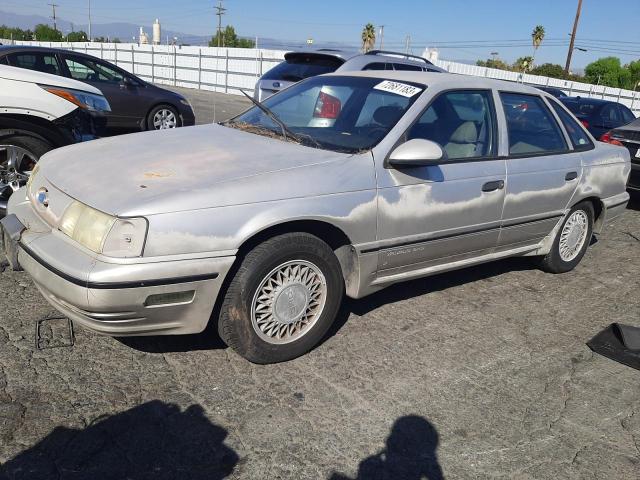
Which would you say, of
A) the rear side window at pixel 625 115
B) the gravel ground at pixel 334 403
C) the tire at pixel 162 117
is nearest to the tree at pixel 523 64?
the rear side window at pixel 625 115

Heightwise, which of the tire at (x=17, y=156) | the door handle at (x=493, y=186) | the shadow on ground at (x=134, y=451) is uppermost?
the door handle at (x=493, y=186)

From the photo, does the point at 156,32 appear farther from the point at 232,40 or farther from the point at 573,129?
the point at 573,129

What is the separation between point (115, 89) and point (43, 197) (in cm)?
740

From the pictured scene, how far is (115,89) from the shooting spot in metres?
10.1

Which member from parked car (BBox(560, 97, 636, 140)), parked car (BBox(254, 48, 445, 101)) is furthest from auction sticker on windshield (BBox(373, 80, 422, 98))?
parked car (BBox(560, 97, 636, 140))

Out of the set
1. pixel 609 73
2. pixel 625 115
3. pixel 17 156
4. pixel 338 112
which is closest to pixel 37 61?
pixel 17 156

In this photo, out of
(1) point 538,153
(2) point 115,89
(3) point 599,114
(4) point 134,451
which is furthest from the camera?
(3) point 599,114

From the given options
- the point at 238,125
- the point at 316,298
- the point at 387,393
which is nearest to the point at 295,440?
the point at 387,393

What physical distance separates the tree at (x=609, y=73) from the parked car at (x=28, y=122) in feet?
216

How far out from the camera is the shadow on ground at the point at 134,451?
95.3 inches

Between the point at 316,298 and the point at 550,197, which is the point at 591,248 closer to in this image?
the point at 550,197

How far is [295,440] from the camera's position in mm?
2746

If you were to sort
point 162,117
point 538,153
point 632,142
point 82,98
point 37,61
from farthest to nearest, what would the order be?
point 162,117 < point 37,61 < point 632,142 < point 82,98 < point 538,153

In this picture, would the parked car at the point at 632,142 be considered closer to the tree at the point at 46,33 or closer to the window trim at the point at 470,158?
the window trim at the point at 470,158
